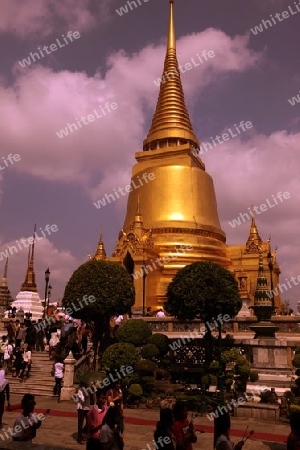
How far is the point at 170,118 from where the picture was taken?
39.5 metres

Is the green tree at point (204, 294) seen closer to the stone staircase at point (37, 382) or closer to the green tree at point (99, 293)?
the green tree at point (99, 293)

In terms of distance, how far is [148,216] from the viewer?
3541 centimetres

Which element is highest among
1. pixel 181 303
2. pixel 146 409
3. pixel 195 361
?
pixel 181 303

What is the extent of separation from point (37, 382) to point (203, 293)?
769 cm

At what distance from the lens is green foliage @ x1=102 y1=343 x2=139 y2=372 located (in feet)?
46.0

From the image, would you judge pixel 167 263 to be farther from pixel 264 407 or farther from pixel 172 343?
pixel 264 407

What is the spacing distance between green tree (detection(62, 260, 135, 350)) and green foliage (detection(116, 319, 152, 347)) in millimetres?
910

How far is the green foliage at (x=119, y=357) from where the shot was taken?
14.0 metres

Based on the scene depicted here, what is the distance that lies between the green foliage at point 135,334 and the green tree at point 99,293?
910 mm

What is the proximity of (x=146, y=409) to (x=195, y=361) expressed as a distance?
4363mm

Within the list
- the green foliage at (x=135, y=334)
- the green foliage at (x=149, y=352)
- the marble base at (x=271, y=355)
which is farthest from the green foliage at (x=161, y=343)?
the marble base at (x=271, y=355)

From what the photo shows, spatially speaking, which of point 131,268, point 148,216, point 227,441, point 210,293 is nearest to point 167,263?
point 131,268

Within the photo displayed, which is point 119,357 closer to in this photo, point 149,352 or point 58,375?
point 149,352

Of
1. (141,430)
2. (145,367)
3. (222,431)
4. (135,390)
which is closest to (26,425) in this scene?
(222,431)
